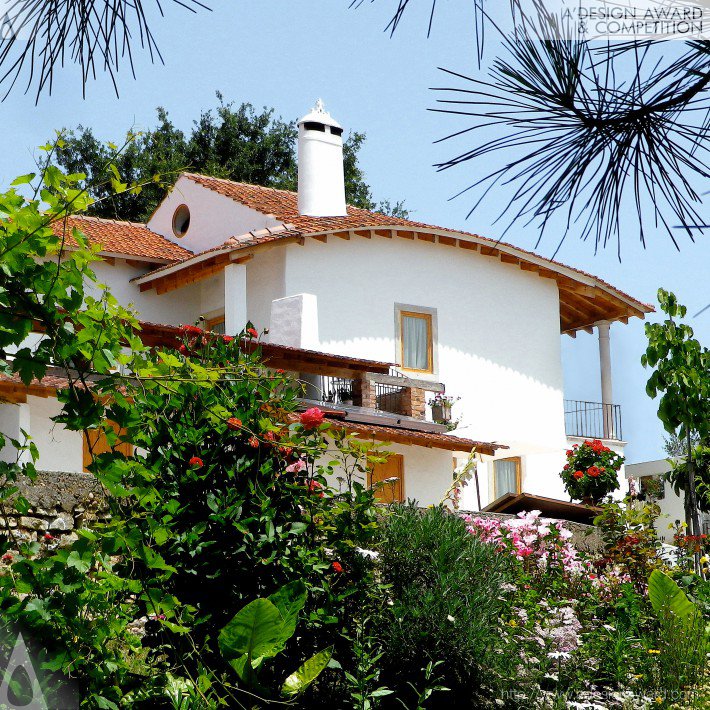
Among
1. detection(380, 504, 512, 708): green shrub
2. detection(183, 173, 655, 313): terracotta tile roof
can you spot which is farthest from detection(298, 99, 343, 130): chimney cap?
detection(380, 504, 512, 708): green shrub

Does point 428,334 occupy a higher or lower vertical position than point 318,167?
lower

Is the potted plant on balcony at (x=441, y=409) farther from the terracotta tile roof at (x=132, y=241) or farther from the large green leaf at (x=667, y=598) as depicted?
the large green leaf at (x=667, y=598)

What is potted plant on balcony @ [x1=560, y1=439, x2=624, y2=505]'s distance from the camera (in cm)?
1576

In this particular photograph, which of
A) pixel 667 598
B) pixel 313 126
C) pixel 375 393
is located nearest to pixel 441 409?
pixel 375 393

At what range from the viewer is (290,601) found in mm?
5887

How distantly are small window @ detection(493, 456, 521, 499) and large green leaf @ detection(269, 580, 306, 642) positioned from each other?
16.7 m

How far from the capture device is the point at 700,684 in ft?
22.6

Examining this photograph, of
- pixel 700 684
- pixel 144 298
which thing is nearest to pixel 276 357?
pixel 144 298

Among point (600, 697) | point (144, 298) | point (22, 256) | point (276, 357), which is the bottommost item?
point (600, 697)

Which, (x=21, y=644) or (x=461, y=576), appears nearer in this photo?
(x=21, y=644)

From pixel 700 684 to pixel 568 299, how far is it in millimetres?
18550

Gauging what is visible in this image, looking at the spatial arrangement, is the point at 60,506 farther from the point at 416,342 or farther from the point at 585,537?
the point at 416,342

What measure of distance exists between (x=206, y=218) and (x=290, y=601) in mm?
18355

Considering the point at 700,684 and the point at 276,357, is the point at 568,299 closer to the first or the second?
the point at 276,357
